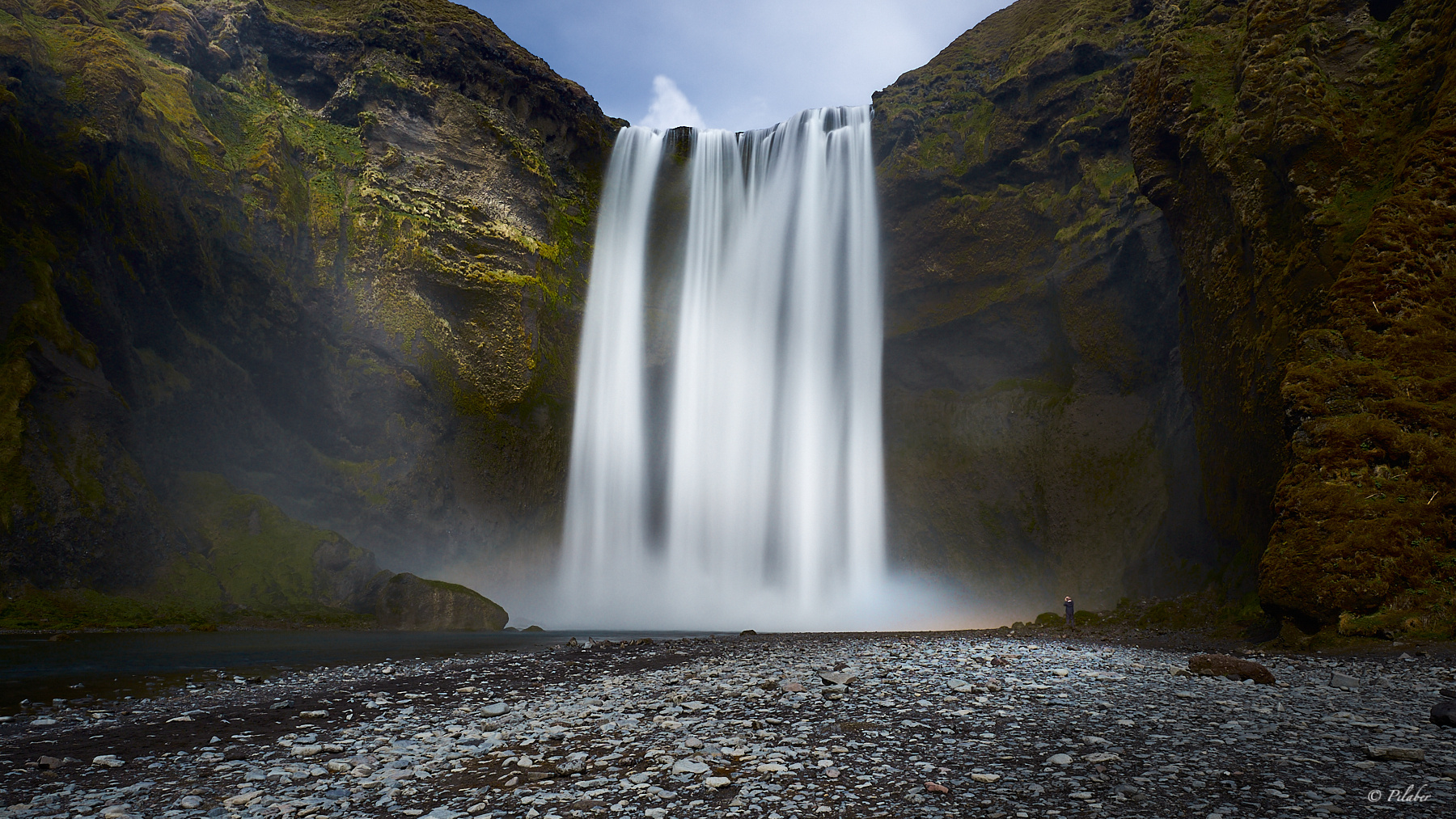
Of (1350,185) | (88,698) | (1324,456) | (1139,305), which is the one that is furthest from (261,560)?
(1139,305)

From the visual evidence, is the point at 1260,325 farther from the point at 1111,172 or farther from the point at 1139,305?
the point at 1111,172

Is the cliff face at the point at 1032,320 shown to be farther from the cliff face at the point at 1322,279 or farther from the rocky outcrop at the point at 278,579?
the rocky outcrop at the point at 278,579

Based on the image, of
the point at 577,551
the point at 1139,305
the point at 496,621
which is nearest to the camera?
the point at 496,621

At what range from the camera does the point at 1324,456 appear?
14.3 metres

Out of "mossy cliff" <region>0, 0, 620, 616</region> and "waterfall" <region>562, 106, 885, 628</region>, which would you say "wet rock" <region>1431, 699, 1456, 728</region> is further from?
"mossy cliff" <region>0, 0, 620, 616</region>

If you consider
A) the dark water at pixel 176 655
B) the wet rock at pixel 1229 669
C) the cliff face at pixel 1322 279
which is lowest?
the dark water at pixel 176 655

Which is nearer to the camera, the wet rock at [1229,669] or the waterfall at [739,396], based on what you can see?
the wet rock at [1229,669]

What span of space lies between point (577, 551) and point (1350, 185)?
4169 centimetres

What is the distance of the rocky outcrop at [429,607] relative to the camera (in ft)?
107

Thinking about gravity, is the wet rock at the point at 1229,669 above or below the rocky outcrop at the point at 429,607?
above

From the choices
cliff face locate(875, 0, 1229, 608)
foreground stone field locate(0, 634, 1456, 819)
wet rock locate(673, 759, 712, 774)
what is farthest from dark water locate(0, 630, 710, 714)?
cliff face locate(875, 0, 1229, 608)

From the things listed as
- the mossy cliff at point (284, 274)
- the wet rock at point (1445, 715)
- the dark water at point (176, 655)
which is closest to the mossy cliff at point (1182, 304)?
the wet rock at point (1445, 715)

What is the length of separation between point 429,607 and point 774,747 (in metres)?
31.5

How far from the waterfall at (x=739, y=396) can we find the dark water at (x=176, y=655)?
58.3 feet
